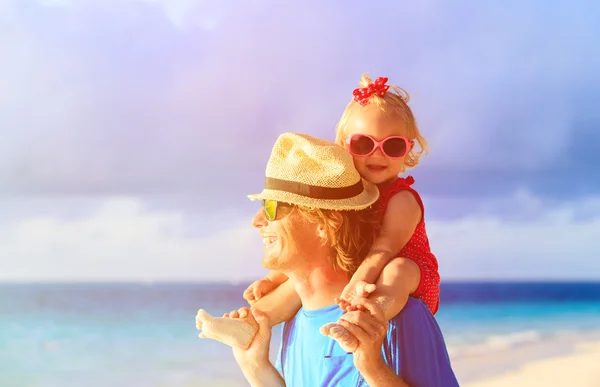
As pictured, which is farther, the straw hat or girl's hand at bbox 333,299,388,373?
the straw hat

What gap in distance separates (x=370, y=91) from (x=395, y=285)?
86 centimetres

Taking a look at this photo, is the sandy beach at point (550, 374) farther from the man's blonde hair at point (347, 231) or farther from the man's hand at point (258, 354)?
the man's blonde hair at point (347, 231)

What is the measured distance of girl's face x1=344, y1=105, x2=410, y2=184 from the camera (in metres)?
3.17

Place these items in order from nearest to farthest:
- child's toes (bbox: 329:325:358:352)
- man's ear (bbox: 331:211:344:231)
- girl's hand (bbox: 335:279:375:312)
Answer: child's toes (bbox: 329:325:358:352) < girl's hand (bbox: 335:279:375:312) < man's ear (bbox: 331:211:344:231)

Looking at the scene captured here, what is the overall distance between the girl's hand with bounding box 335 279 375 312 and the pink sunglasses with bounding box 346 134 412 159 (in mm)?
571

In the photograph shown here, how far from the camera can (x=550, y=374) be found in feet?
48.4

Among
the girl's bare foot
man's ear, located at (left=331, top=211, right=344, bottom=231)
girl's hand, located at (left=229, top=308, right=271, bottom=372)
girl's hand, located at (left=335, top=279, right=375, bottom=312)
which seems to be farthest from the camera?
girl's hand, located at (left=229, top=308, right=271, bottom=372)

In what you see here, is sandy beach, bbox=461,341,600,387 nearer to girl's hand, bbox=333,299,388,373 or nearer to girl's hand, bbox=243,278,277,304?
girl's hand, bbox=243,278,277,304

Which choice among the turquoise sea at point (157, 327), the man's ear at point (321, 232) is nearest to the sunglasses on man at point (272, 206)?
the man's ear at point (321, 232)

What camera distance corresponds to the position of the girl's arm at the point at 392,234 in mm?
2938

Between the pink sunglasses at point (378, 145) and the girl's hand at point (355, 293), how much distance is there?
0.57 metres

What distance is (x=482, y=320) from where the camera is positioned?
2036 centimetres

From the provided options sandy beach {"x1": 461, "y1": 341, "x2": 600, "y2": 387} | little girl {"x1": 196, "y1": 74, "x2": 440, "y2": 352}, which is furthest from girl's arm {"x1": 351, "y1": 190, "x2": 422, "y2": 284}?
sandy beach {"x1": 461, "y1": 341, "x2": 600, "y2": 387}

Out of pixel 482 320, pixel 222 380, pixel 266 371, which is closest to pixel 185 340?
pixel 222 380
